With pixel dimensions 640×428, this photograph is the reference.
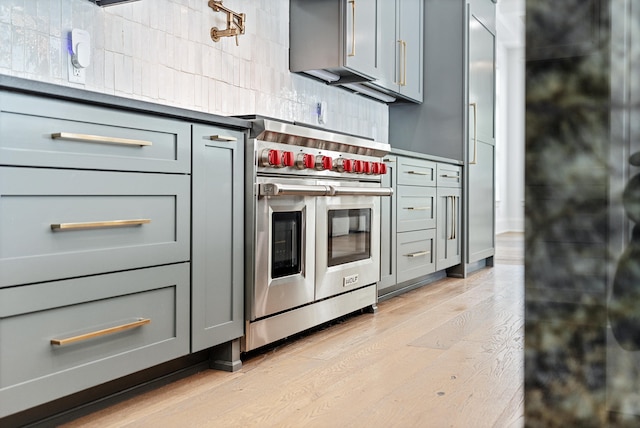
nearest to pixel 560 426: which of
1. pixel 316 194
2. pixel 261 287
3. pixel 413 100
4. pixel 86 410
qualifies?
pixel 86 410

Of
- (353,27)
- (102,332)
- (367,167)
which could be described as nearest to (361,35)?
(353,27)

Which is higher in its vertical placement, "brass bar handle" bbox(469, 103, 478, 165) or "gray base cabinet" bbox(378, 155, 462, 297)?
"brass bar handle" bbox(469, 103, 478, 165)

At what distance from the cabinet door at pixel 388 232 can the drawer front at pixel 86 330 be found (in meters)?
1.60

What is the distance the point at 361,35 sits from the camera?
11.1ft

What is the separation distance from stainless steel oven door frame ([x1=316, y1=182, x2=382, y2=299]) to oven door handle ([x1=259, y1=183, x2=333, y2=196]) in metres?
0.05

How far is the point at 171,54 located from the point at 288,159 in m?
0.69

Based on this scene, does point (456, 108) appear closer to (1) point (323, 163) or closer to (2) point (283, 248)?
(1) point (323, 163)

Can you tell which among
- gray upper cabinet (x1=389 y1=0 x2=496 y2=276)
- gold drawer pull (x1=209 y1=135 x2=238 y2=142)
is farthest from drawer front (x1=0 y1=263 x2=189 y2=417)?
gray upper cabinet (x1=389 y1=0 x2=496 y2=276)

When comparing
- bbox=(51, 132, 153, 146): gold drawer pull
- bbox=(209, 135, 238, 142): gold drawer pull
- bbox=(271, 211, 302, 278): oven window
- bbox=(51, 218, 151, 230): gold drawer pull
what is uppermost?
bbox=(209, 135, 238, 142): gold drawer pull

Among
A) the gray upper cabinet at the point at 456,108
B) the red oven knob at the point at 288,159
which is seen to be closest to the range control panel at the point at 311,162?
the red oven knob at the point at 288,159

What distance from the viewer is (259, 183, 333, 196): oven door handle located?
206 cm

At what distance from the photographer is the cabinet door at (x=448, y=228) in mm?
3961

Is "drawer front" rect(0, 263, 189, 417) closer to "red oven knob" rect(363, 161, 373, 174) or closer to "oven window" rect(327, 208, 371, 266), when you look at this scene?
"oven window" rect(327, 208, 371, 266)

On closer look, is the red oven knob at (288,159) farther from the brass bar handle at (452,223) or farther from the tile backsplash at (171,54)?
the brass bar handle at (452,223)
